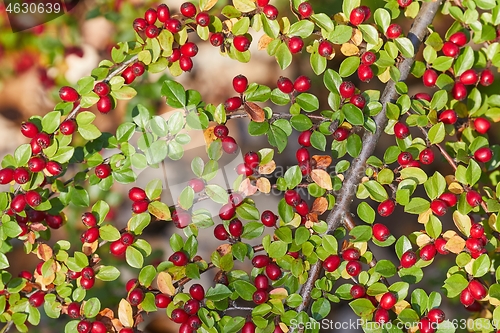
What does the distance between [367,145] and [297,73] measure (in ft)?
4.25

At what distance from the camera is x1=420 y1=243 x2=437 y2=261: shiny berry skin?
3.09ft

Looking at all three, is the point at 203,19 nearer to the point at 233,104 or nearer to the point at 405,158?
the point at 233,104

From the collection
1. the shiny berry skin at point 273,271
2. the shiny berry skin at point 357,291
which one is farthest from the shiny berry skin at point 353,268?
the shiny berry skin at point 273,271

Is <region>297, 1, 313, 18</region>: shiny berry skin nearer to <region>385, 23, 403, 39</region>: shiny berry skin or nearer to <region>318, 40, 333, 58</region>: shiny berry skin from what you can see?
<region>318, 40, 333, 58</region>: shiny berry skin

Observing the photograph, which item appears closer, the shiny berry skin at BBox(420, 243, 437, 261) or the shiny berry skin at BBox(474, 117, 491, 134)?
the shiny berry skin at BBox(420, 243, 437, 261)

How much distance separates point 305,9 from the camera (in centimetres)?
96

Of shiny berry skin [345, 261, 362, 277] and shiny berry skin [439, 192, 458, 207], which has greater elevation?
shiny berry skin [439, 192, 458, 207]

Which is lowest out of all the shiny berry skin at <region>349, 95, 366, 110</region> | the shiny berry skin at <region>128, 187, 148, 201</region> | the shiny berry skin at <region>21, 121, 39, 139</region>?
the shiny berry skin at <region>128, 187, 148, 201</region>

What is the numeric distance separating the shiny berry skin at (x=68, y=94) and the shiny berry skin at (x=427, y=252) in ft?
2.35

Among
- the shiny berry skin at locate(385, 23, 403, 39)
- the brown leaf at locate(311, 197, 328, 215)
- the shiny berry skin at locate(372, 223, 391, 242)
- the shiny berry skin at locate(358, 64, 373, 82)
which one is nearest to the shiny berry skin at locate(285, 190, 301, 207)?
the brown leaf at locate(311, 197, 328, 215)

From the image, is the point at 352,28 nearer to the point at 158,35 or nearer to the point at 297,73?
the point at 158,35

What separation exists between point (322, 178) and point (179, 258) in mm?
304

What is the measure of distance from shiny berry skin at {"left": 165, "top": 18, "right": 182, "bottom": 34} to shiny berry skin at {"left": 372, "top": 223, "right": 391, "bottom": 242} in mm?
529

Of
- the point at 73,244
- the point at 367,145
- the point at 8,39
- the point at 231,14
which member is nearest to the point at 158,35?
the point at 231,14
